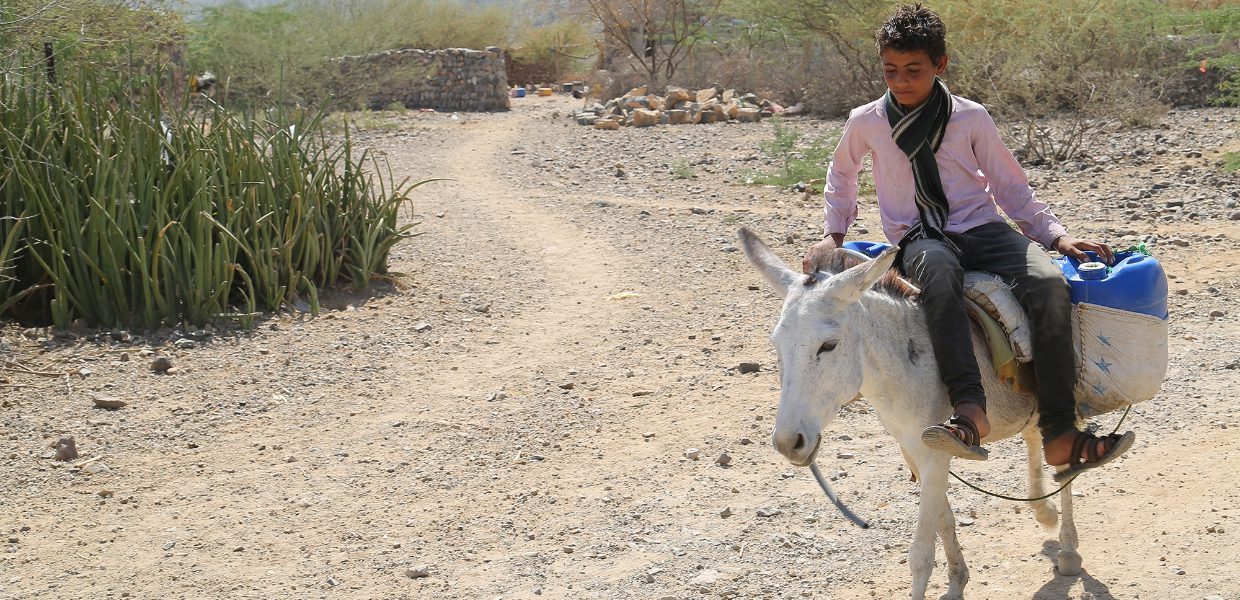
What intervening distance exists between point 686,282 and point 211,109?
12.2 ft

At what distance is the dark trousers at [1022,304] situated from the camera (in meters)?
3.10

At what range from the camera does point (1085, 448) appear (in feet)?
10.5

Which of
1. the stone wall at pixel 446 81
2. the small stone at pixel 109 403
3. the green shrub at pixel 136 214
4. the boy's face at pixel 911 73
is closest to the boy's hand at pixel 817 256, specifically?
the boy's face at pixel 911 73

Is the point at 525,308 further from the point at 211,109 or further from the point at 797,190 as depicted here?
the point at 797,190

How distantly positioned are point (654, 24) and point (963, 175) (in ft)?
80.7

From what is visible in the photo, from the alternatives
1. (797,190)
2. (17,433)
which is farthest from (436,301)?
(797,190)

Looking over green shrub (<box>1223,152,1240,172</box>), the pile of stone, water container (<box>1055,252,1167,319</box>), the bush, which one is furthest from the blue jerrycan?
the pile of stone

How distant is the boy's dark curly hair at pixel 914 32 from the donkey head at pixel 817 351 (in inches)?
32.0

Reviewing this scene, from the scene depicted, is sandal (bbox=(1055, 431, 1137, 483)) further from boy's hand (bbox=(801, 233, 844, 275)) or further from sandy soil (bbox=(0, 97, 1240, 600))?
boy's hand (bbox=(801, 233, 844, 275))

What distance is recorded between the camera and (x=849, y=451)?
5.07 meters

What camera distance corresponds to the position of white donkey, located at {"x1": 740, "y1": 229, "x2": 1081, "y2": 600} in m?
2.84

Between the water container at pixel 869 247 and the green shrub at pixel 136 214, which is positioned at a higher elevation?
the water container at pixel 869 247

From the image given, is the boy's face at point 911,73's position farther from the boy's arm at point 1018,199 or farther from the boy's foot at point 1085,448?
the boy's foot at point 1085,448

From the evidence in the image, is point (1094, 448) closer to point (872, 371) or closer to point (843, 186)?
point (872, 371)
